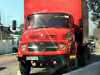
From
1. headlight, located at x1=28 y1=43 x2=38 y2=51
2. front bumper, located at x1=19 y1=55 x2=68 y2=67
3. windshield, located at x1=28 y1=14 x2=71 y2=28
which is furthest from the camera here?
windshield, located at x1=28 y1=14 x2=71 y2=28

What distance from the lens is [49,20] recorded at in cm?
1816

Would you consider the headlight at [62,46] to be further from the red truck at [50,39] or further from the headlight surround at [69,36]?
the headlight surround at [69,36]

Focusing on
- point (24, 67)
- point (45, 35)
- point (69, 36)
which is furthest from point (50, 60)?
point (24, 67)

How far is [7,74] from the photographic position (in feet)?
60.8

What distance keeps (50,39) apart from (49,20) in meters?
1.63

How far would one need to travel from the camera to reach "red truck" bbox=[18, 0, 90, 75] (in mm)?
16469

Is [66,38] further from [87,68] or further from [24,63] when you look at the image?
[87,68]

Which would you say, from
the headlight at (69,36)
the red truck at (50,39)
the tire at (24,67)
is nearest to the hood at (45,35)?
the red truck at (50,39)

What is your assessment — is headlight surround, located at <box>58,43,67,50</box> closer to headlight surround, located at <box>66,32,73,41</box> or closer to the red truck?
the red truck

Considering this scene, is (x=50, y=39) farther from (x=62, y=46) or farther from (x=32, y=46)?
(x=32, y=46)

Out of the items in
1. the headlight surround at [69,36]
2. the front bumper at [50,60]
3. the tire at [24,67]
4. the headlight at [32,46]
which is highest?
the headlight surround at [69,36]

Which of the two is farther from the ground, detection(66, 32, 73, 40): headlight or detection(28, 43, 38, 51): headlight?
detection(66, 32, 73, 40): headlight

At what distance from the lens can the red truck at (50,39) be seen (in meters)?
16.5

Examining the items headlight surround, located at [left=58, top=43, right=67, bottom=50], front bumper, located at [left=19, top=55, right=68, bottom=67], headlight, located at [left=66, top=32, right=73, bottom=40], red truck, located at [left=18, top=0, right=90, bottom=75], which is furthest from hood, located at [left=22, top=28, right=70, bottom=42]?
front bumper, located at [left=19, top=55, right=68, bottom=67]
